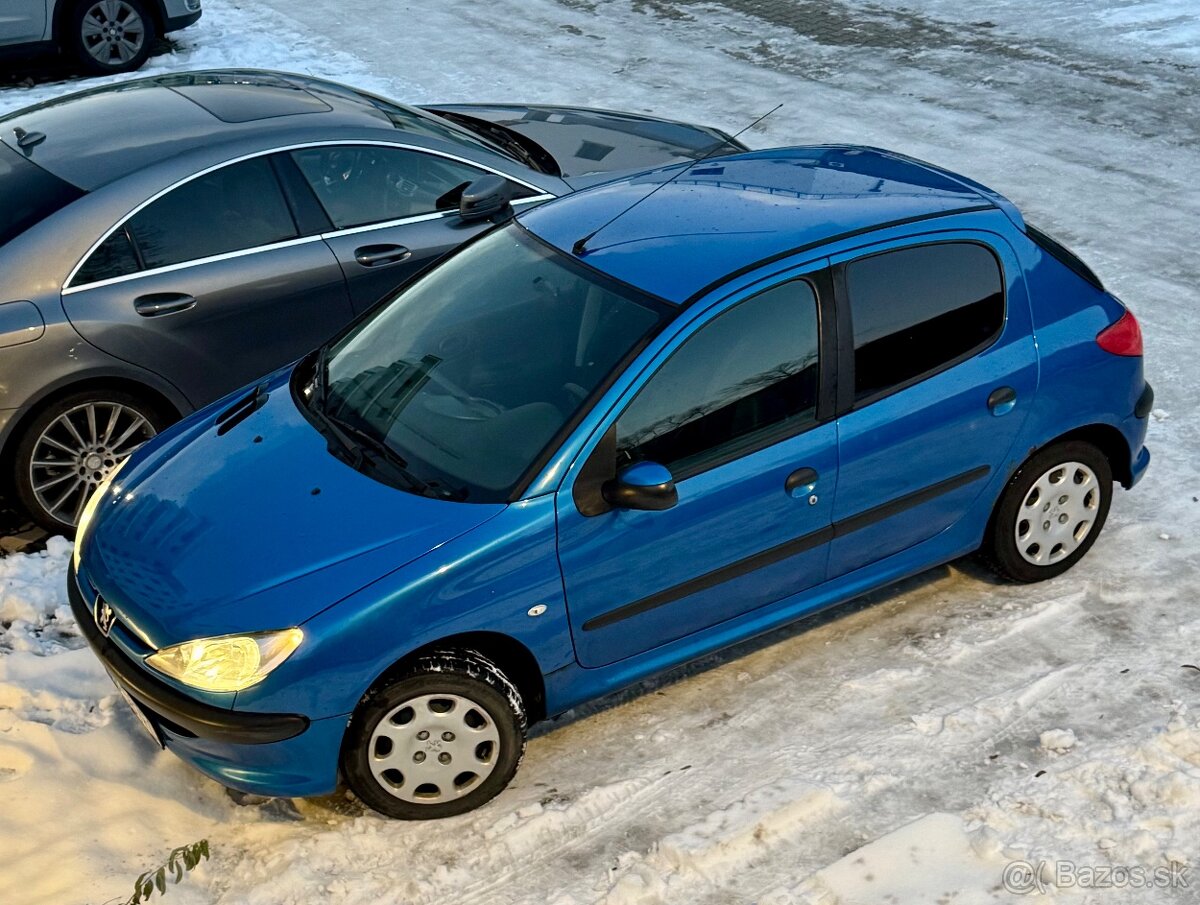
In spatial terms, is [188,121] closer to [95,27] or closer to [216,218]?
[216,218]

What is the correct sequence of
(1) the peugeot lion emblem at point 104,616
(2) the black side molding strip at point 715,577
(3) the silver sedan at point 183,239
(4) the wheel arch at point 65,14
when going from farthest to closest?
(4) the wheel arch at point 65,14
(3) the silver sedan at point 183,239
(2) the black side molding strip at point 715,577
(1) the peugeot lion emblem at point 104,616

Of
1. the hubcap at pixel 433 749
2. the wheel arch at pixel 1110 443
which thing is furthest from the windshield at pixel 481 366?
the wheel arch at pixel 1110 443

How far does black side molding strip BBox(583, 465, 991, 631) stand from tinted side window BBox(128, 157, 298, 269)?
2815 mm

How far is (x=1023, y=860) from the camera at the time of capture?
14.1 feet

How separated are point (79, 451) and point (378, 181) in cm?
184

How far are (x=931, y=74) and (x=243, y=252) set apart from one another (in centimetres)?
778

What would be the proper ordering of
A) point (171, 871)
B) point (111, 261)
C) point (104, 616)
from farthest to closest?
point (111, 261) < point (104, 616) < point (171, 871)

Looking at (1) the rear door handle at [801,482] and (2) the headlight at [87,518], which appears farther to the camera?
(2) the headlight at [87,518]

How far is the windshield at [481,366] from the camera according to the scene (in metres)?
4.60

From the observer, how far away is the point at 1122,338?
5551mm

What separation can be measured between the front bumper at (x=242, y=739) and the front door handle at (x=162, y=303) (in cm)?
216

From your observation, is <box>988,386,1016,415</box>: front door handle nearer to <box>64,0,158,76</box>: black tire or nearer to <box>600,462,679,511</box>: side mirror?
<box>600,462,679,511</box>: side mirror

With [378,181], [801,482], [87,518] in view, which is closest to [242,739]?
[87,518]

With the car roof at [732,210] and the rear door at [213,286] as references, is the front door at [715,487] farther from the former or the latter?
the rear door at [213,286]
